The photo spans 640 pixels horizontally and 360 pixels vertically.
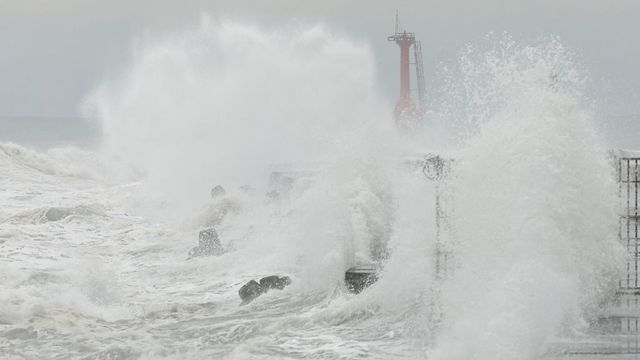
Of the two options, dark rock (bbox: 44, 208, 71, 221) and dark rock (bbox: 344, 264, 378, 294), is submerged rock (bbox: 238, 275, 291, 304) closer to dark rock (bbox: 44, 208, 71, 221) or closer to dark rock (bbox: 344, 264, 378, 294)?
dark rock (bbox: 344, 264, 378, 294)

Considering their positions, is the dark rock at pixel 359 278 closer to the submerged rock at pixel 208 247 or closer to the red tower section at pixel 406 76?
the submerged rock at pixel 208 247

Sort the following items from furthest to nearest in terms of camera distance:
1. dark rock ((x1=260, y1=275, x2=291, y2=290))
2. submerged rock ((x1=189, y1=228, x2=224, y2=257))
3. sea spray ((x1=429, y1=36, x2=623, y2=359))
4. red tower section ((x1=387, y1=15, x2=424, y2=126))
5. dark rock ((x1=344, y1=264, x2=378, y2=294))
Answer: red tower section ((x1=387, y1=15, x2=424, y2=126)) → submerged rock ((x1=189, y1=228, x2=224, y2=257)) → dark rock ((x1=260, y1=275, x2=291, y2=290)) → dark rock ((x1=344, y1=264, x2=378, y2=294)) → sea spray ((x1=429, y1=36, x2=623, y2=359))

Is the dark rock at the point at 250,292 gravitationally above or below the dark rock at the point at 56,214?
below

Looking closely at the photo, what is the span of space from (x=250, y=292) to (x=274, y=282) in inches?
17.0

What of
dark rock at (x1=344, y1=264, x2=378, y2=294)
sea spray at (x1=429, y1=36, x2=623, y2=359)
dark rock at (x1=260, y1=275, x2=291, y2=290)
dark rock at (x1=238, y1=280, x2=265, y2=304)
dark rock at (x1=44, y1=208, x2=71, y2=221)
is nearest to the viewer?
sea spray at (x1=429, y1=36, x2=623, y2=359)

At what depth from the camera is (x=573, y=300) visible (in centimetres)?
769

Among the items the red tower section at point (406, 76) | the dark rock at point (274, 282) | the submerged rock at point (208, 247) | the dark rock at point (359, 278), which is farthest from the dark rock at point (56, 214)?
the red tower section at point (406, 76)

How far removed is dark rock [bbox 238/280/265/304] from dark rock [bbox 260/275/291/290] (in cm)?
10

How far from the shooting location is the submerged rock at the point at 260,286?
34.0ft

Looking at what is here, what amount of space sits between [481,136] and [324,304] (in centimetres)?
269

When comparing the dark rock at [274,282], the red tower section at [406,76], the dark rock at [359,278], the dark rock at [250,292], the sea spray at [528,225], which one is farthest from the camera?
the red tower section at [406,76]

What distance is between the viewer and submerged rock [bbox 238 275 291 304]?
10.4 meters

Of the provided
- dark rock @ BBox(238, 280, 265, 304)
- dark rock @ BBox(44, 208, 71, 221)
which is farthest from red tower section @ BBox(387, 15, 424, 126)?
dark rock @ BBox(238, 280, 265, 304)

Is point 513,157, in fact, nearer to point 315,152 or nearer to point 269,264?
point 269,264
